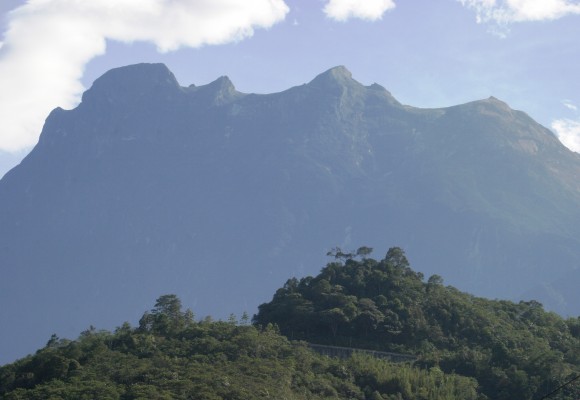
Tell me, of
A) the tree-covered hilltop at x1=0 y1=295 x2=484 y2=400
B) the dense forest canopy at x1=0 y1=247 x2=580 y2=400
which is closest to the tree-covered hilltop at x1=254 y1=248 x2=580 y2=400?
the dense forest canopy at x1=0 y1=247 x2=580 y2=400

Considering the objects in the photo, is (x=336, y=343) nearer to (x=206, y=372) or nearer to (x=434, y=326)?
(x=434, y=326)

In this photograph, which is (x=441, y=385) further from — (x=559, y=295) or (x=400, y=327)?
(x=559, y=295)

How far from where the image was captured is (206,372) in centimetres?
5588

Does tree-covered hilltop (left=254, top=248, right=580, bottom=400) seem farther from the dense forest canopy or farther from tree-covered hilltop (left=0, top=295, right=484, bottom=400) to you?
tree-covered hilltop (left=0, top=295, right=484, bottom=400)

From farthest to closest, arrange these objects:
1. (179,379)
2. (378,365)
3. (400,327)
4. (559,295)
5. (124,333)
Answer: (559,295), (400,327), (124,333), (378,365), (179,379)

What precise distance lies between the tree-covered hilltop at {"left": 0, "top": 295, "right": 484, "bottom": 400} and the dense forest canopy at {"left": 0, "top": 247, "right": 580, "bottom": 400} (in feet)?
0.30

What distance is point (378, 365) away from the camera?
63594 mm

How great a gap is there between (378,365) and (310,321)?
40.7ft

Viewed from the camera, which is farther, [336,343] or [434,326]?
[434,326]

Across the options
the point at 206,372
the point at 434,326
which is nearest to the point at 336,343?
the point at 434,326

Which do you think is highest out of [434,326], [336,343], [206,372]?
[434,326]

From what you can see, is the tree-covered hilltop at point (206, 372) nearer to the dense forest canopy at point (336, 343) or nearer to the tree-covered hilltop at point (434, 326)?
the dense forest canopy at point (336, 343)

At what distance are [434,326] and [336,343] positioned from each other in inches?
334

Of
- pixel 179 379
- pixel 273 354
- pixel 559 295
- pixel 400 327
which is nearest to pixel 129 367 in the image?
pixel 179 379
